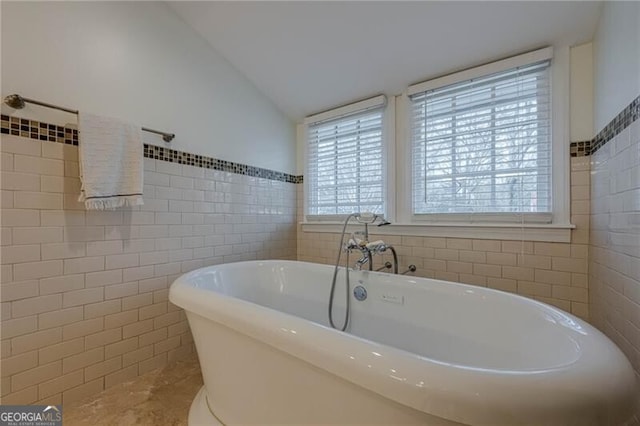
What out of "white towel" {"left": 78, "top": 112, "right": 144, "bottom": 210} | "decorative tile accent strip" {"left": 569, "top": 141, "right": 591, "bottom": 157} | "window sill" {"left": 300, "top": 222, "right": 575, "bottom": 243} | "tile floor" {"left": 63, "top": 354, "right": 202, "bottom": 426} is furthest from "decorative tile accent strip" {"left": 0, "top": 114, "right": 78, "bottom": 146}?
"decorative tile accent strip" {"left": 569, "top": 141, "right": 591, "bottom": 157}

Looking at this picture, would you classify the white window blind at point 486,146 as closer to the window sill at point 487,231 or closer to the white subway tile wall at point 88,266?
the window sill at point 487,231

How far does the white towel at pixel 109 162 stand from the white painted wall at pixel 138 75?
146 millimetres

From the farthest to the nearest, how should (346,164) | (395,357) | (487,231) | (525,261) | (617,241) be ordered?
(346,164)
(487,231)
(525,261)
(617,241)
(395,357)

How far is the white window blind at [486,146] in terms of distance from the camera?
1.71 meters

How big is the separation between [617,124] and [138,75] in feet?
8.31

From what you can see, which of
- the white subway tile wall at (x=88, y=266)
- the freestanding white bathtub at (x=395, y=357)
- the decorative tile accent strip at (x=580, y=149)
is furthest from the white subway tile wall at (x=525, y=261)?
the white subway tile wall at (x=88, y=266)

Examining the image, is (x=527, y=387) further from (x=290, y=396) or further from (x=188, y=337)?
(x=188, y=337)

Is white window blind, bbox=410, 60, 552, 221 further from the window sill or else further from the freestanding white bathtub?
the freestanding white bathtub

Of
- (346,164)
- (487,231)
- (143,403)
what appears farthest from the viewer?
(346,164)

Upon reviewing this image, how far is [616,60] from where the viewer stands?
1.29m

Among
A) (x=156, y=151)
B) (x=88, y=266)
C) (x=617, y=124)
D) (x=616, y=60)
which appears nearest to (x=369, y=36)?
(x=616, y=60)

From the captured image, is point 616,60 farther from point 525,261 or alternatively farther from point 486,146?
point 525,261

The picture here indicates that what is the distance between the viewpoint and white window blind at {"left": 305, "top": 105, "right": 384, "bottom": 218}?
2400 millimetres

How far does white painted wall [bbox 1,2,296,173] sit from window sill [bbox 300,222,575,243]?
4.23ft
